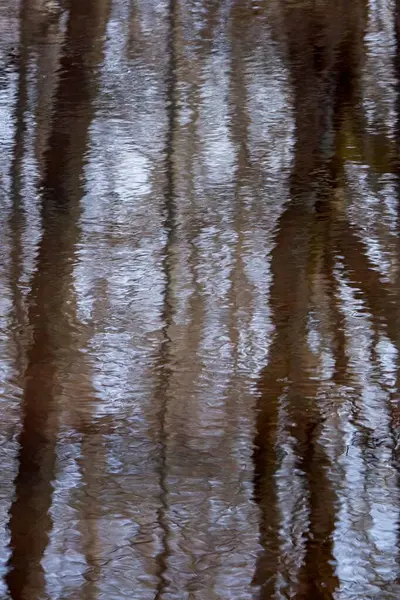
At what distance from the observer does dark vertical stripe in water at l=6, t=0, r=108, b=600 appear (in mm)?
419

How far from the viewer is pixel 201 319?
1.83 ft

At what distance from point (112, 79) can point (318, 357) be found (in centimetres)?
45

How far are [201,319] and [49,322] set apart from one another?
95mm

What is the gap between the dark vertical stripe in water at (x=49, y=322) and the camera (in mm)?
419

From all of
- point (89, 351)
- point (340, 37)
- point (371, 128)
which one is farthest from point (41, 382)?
point (340, 37)

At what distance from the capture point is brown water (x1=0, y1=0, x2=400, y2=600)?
0.41 m

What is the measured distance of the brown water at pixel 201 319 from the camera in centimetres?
41

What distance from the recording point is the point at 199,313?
0.56 metres

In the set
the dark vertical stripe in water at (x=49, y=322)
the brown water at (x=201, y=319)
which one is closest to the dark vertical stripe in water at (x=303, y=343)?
the brown water at (x=201, y=319)

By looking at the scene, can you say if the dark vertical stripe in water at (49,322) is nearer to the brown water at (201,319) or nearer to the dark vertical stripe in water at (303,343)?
the brown water at (201,319)

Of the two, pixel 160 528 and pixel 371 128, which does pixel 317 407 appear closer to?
pixel 160 528

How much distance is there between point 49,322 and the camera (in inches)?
22.1

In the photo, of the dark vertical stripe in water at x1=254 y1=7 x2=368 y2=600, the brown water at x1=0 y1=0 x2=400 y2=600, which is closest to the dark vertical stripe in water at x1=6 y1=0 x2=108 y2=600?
the brown water at x1=0 y1=0 x2=400 y2=600

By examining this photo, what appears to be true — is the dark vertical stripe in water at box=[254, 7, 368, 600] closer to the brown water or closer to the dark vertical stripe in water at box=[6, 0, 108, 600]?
the brown water
